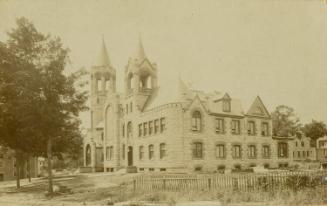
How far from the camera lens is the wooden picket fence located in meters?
17.7

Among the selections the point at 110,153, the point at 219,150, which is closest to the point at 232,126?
the point at 219,150

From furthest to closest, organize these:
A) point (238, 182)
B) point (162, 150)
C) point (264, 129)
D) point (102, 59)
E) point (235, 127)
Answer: point (102, 59) < point (264, 129) < point (235, 127) < point (162, 150) < point (238, 182)

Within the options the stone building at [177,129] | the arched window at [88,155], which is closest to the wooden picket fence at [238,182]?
the stone building at [177,129]

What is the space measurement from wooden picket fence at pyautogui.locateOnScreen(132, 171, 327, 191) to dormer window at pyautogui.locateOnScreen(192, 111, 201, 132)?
620 inches

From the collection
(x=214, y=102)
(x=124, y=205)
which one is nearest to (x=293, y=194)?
(x=124, y=205)

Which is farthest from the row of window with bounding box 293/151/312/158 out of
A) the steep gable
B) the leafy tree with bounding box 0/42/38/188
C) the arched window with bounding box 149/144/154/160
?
the leafy tree with bounding box 0/42/38/188

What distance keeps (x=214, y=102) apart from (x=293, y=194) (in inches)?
975

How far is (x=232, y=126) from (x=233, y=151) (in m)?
2.74

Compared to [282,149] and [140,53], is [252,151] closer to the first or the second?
[282,149]

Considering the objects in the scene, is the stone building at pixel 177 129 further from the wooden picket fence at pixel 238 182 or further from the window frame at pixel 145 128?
the wooden picket fence at pixel 238 182

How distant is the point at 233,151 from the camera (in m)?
40.5

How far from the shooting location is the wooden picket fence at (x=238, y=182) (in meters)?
17.7

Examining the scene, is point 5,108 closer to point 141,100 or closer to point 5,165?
point 141,100

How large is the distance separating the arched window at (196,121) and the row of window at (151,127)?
117 inches
